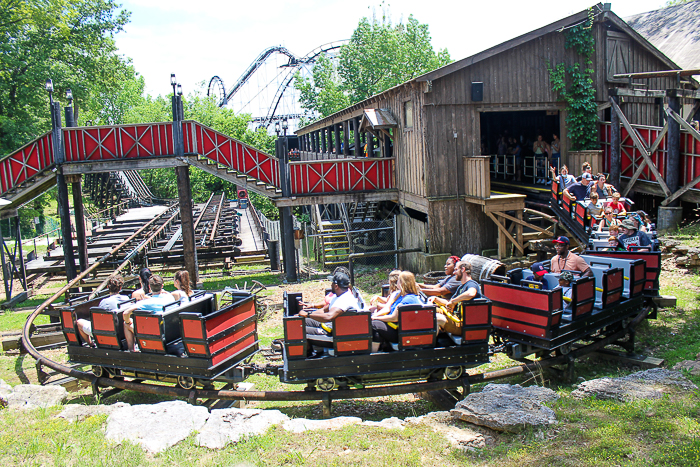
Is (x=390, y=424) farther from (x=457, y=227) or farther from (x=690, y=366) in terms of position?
(x=457, y=227)

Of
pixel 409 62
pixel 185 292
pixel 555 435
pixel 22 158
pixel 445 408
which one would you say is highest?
pixel 409 62

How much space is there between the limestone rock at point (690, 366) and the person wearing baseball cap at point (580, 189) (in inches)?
269

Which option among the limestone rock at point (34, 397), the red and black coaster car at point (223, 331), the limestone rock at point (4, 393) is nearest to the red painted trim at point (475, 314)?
the red and black coaster car at point (223, 331)

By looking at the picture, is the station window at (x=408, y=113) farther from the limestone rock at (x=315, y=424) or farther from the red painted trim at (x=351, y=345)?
the limestone rock at (x=315, y=424)

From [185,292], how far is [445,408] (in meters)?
4.17

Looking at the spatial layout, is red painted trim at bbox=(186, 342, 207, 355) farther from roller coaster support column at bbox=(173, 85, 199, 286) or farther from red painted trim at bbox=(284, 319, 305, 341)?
roller coaster support column at bbox=(173, 85, 199, 286)

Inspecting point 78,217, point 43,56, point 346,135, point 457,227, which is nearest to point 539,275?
point 457,227

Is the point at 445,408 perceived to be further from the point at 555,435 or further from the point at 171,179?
the point at 171,179

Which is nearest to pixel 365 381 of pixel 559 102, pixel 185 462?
pixel 185 462

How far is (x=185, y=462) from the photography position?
5043mm

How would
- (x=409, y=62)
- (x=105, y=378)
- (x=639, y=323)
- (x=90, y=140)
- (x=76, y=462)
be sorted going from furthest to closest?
(x=409, y=62) < (x=90, y=140) < (x=639, y=323) < (x=105, y=378) < (x=76, y=462)

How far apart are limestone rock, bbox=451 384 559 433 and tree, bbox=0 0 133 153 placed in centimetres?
2652

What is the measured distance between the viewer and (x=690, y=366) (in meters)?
6.96

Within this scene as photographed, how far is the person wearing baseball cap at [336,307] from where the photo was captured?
22.3 ft
